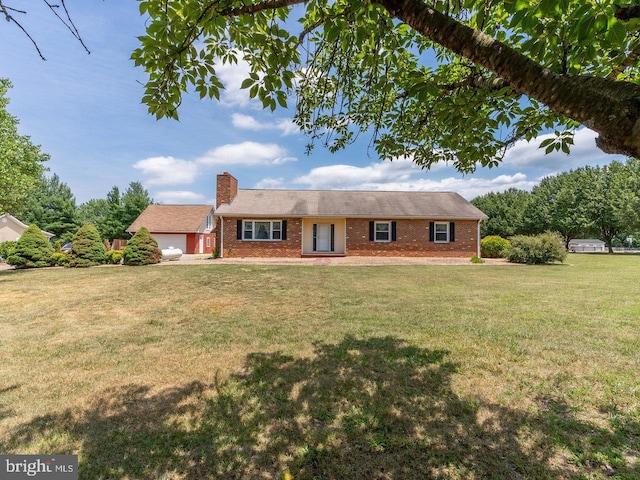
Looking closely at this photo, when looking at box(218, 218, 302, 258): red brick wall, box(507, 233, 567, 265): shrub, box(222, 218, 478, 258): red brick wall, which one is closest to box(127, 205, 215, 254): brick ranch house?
box(218, 218, 302, 258): red brick wall

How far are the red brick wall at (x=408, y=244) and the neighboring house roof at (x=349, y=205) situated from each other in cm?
76

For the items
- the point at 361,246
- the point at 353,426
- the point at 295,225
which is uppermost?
the point at 295,225

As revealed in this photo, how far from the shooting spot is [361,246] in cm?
1911

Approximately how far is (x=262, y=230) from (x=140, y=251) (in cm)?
677

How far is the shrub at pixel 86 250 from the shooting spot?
15016 millimetres

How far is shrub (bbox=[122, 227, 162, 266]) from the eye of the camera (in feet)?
51.1

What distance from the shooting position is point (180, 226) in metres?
26.5

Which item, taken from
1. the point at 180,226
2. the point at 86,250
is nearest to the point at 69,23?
the point at 86,250

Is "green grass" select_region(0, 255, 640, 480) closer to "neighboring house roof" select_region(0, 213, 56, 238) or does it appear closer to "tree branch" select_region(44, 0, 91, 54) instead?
"tree branch" select_region(44, 0, 91, 54)

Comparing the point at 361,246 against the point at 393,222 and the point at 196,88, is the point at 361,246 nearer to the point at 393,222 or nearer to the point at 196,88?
the point at 393,222

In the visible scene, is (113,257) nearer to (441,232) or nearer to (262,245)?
(262,245)

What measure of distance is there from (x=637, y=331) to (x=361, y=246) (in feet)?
47.5

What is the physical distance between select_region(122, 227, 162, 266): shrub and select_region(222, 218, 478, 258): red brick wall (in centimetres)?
401

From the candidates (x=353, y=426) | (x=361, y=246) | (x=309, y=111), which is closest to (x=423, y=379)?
(x=353, y=426)
